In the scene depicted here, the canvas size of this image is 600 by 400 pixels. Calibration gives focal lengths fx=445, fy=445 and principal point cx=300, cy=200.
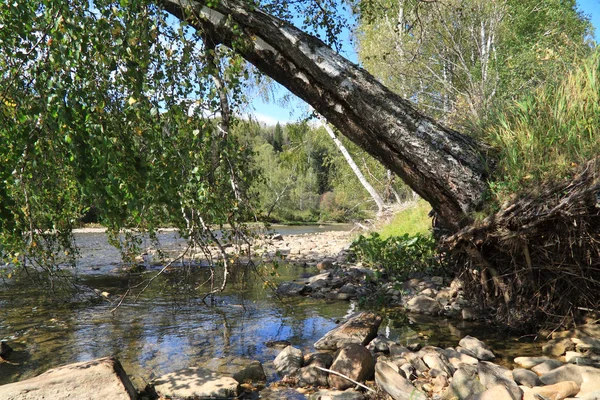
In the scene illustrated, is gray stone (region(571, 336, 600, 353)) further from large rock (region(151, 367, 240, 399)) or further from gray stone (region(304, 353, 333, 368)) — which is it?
large rock (region(151, 367, 240, 399))

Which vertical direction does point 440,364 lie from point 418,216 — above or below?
below

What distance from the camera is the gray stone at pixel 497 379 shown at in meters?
3.28

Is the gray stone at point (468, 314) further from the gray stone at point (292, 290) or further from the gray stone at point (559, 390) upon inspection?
the gray stone at point (292, 290)

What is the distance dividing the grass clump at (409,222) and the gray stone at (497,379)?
765 centimetres

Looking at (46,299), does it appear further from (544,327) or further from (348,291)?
(544,327)

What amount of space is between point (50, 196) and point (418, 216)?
10.3 meters

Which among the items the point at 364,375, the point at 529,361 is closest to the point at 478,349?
the point at 529,361

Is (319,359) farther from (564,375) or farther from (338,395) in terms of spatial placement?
(564,375)

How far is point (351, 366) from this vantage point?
401 cm

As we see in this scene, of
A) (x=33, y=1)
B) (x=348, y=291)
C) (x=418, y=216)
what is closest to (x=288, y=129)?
(x=348, y=291)

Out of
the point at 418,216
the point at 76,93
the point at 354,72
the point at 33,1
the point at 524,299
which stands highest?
the point at 354,72

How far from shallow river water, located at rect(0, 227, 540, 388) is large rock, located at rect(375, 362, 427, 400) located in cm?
107

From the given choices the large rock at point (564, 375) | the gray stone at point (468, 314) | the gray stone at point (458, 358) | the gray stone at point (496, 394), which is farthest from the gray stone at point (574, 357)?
the gray stone at point (468, 314)

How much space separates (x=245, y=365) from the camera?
13.8ft
